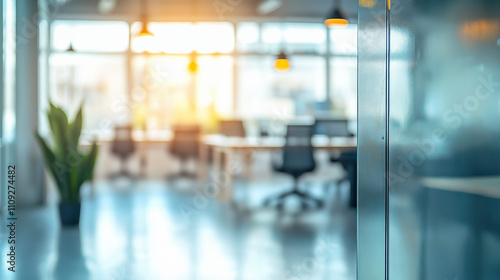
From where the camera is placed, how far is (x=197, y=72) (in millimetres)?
9812

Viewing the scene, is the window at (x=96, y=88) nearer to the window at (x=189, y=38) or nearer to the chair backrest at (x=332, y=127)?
the window at (x=189, y=38)

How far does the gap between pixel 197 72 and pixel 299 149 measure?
4470mm

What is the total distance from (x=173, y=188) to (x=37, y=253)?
420cm

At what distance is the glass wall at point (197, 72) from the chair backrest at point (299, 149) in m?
3.88

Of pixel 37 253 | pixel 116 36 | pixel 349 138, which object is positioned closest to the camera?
pixel 37 253

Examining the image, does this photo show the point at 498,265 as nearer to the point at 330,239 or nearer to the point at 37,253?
the point at 330,239

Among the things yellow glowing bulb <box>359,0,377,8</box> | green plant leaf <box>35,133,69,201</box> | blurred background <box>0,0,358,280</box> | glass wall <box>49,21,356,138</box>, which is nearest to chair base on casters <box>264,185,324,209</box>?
blurred background <box>0,0,358,280</box>

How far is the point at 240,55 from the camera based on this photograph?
32.0ft

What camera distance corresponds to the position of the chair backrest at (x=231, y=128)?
7438mm

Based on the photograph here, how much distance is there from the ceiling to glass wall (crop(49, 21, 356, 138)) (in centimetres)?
16

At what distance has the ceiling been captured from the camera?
878cm

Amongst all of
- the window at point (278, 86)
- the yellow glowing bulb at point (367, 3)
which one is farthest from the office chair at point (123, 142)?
the yellow glowing bulb at point (367, 3)

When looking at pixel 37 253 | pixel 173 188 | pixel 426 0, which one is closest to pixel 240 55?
pixel 173 188

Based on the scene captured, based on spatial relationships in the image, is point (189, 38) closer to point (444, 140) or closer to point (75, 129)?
point (75, 129)
